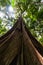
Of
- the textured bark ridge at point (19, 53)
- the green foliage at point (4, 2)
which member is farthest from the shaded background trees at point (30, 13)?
the textured bark ridge at point (19, 53)

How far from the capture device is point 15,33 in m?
2.24

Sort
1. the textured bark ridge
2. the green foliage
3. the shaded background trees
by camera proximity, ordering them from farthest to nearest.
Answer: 1. the green foliage
2. the shaded background trees
3. the textured bark ridge

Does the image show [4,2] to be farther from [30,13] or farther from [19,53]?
[19,53]

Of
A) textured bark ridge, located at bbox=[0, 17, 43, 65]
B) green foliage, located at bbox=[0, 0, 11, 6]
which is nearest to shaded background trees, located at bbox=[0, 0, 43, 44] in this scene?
green foliage, located at bbox=[0, 0, 11, 6]

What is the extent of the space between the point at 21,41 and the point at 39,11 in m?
3.62

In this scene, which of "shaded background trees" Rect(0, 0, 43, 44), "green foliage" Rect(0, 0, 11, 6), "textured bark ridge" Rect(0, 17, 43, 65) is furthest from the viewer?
"green foliage" Rect(0, 0, 11, 6)

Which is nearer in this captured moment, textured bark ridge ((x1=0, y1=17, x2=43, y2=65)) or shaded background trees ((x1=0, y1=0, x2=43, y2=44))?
textured bark ridge ((x1=0, y1=17, x2=43, y2=65))

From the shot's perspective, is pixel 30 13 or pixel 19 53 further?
pixel 30 13

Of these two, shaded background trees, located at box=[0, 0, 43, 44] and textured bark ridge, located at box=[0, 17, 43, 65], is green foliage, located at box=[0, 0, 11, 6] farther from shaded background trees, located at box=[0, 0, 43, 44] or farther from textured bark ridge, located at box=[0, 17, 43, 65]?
textured bark ridge, located at box=[0, 17, 43, 65]

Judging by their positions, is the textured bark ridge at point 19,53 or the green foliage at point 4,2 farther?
the green foliage at point 4,2

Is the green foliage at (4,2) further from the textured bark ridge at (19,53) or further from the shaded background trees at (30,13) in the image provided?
the textured bark ridge at (19,53)

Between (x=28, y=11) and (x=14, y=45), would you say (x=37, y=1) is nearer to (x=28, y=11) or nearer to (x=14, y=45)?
(x=28, y=11)

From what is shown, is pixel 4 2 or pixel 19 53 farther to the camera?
pixel 4 2

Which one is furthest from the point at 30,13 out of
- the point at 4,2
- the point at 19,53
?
the point at 19,53
